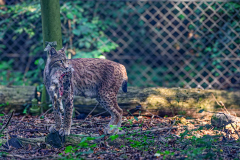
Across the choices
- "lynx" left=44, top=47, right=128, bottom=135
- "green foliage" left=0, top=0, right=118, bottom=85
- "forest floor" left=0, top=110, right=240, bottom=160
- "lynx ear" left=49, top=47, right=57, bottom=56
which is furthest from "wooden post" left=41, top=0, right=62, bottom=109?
"green foliage" left=0, top=0, right=118, bottom=85

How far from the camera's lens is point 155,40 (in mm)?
6949

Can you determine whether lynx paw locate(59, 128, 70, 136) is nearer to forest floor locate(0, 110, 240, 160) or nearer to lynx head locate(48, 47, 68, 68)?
forest floor locate(0, 110, 240, 160)

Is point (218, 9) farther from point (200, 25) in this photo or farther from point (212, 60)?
point (212, 60)

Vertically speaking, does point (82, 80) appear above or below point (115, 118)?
above

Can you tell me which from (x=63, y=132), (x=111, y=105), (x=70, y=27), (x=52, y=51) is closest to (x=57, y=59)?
(x=52, y=51)

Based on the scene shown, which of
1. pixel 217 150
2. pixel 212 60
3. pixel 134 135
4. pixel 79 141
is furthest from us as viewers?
pixel 212 60

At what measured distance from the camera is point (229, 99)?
4863 millimetres

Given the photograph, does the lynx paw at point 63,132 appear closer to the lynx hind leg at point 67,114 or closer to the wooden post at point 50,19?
the lynx hind leg at point 67,114

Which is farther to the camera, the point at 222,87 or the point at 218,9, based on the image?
the point at 222,87

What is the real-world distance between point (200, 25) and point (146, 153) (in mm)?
4022

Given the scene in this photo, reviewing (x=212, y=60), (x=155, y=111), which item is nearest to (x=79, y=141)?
(x=155, y=111)

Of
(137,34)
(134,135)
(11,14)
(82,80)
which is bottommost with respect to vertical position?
(134,135)

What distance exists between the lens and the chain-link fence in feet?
19.6

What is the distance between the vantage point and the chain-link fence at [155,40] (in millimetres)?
5965
